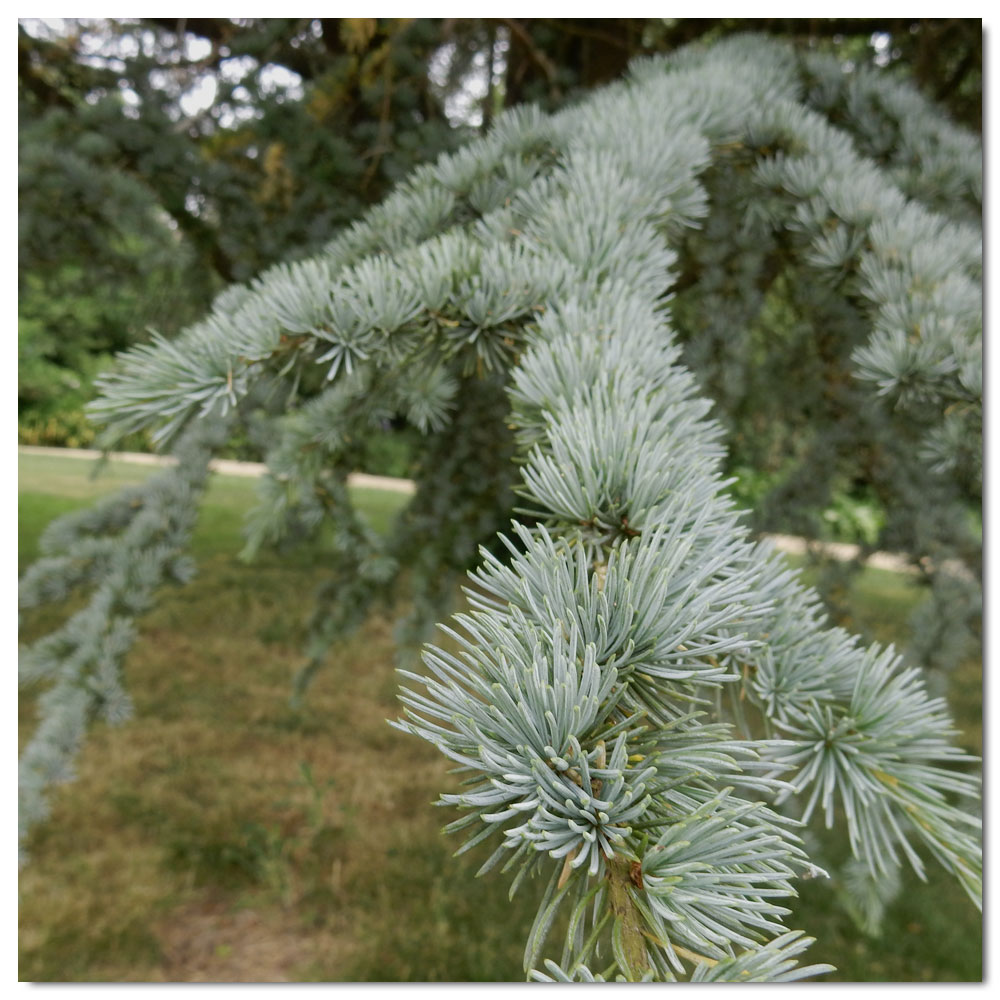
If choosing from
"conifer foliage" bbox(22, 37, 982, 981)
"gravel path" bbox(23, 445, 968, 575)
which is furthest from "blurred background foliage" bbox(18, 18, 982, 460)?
"conifer foliage" bbox(22, 37, 982, 981)

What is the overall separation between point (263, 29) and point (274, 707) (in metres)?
2.02

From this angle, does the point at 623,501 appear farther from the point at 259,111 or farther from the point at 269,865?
the point at 269,865

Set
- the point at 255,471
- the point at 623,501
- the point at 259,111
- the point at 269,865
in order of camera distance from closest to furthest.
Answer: the point at 623,501, the point at 259,111, the point at 269,865, the point at 255,471

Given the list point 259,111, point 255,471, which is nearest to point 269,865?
point 259,111

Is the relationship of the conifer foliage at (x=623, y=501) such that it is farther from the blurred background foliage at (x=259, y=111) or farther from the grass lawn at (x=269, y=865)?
the grass lawn at (x=269, y=865)

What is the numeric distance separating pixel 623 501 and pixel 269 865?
5.33 feet

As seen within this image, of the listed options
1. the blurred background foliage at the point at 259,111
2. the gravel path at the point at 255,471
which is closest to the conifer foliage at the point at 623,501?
the gravel path at the point at 255,471

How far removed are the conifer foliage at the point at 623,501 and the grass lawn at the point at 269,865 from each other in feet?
2.08

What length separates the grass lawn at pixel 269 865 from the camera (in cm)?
149

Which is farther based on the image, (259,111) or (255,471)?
(255,471)

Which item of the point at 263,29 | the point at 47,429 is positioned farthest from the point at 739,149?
the point at 47,429

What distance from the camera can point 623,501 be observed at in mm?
380

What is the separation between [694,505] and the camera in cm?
37

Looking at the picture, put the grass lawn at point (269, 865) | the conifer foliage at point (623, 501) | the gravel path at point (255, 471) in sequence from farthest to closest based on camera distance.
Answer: the grass lawn at point (269, 865), the gravel path at point (255, 471), the conifer foliage at point (623, 501)
